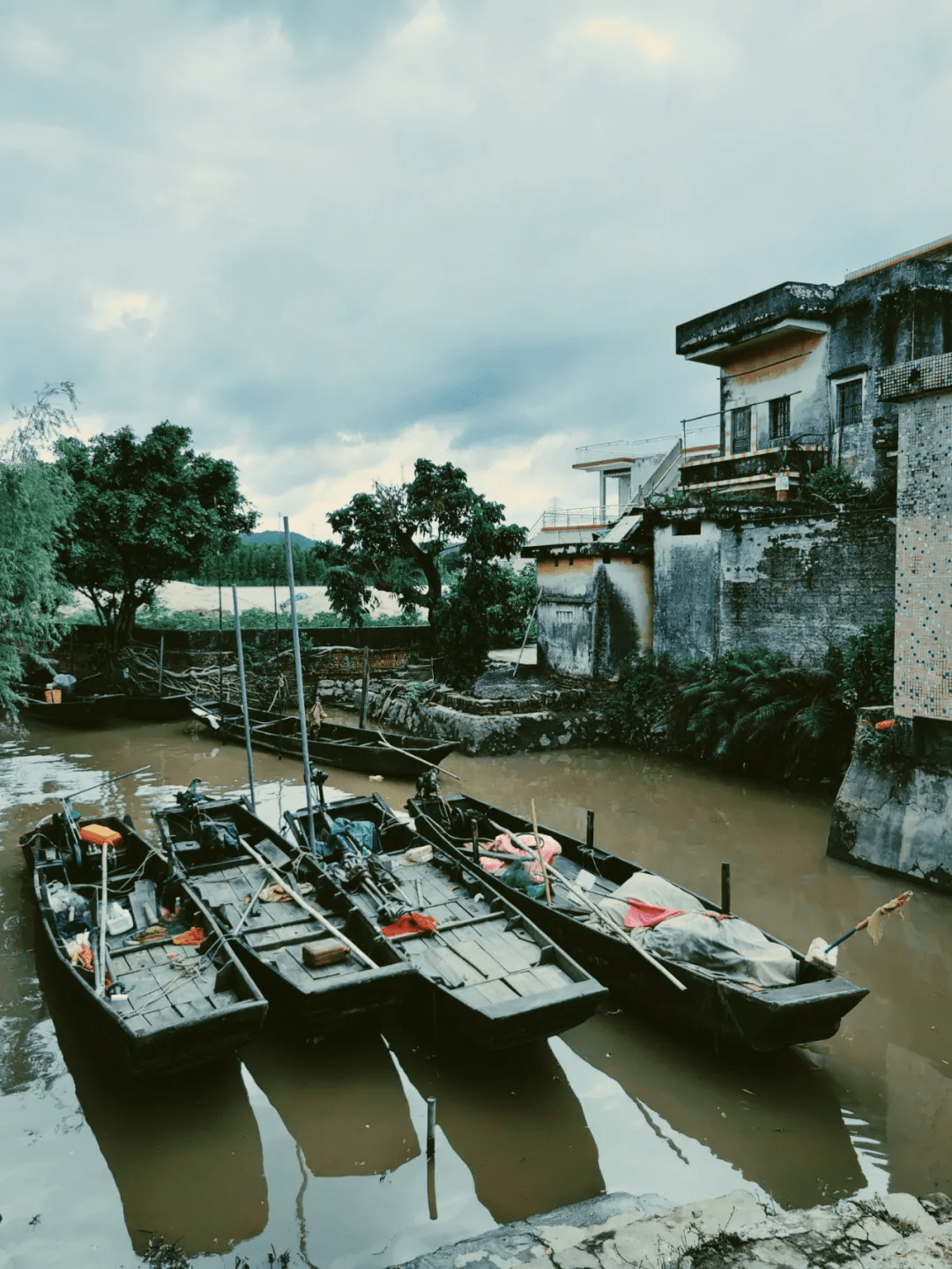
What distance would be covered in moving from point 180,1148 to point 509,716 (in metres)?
12.9

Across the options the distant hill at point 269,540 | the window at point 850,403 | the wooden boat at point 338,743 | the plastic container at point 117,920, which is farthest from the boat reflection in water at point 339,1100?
the distant hill at point 269,540

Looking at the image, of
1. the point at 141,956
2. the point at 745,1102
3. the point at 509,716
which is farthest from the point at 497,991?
the point at 509,716

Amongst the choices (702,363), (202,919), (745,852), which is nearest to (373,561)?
(702,363)

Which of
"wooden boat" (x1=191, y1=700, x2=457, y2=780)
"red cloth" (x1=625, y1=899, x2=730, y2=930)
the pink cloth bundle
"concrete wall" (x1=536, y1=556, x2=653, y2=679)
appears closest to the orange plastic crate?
the pink cloth bundle

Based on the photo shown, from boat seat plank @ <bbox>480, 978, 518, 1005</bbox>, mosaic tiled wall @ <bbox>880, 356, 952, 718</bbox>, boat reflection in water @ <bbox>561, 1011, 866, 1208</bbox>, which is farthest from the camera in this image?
mosaic tiled wall @ <bbox>880, 356, 952, 718</bbox>

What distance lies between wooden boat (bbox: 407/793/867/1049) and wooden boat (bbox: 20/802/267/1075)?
292cm

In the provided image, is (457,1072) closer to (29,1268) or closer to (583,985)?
(583,985)

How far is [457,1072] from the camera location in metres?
6.72

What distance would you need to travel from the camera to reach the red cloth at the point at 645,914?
743 cm

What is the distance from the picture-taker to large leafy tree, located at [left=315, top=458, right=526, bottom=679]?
2148 cm

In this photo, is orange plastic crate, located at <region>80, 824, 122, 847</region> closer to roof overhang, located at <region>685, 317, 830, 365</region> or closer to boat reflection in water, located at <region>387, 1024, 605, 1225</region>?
boat reflection in water, located at <region>387, 1024, 605, 1225</region>

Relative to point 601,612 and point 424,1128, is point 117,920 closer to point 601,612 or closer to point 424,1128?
point 424,1128

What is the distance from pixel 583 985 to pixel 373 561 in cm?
1788

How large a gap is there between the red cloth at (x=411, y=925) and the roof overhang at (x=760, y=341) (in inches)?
600
